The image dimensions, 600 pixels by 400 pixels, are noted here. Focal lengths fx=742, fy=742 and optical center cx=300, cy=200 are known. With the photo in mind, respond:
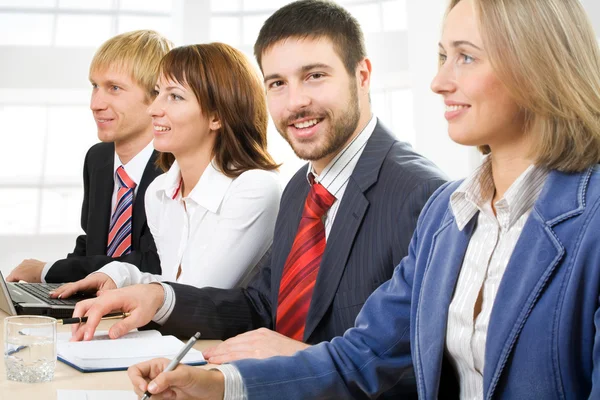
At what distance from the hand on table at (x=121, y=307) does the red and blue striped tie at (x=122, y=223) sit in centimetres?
107

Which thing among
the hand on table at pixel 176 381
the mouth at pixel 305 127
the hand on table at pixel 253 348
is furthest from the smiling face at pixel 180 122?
the hand on table at pixel 176 381

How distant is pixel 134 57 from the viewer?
314 cm

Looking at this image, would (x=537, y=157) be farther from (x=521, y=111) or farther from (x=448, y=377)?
(x=448, y=377)

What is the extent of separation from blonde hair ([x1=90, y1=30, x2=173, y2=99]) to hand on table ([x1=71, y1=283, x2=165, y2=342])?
1553mm

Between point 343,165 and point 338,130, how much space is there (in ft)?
0.33

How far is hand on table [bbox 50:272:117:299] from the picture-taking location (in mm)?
2073

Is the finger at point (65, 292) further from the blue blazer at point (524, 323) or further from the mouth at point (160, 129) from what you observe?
the blue blazer at point (524, 323)

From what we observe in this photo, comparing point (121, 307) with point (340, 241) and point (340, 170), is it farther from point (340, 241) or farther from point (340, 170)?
point (340, 170)

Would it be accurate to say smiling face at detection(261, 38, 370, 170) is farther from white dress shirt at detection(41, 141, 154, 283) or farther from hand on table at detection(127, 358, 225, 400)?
white dress shirt at detection(41, 141, 154, 283)

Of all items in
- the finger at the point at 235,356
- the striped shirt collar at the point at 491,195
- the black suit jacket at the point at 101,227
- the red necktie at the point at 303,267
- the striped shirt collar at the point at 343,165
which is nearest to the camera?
the striped shirt collar at the point at 491,195

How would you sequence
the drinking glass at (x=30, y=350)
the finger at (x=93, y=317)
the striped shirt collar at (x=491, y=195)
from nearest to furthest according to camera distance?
1. the striped shirt collar at (x=491, y=195)
2. the drinking glass at (x=30, y=350)
3. the finger at (x=93, y=317)

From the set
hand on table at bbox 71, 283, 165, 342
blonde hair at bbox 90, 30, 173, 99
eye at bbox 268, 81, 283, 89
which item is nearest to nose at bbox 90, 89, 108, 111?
blonde hair at bbox 90, 30, 173, 99

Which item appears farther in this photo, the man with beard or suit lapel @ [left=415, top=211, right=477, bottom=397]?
the man with beard

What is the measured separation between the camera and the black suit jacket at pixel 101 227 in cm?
263
